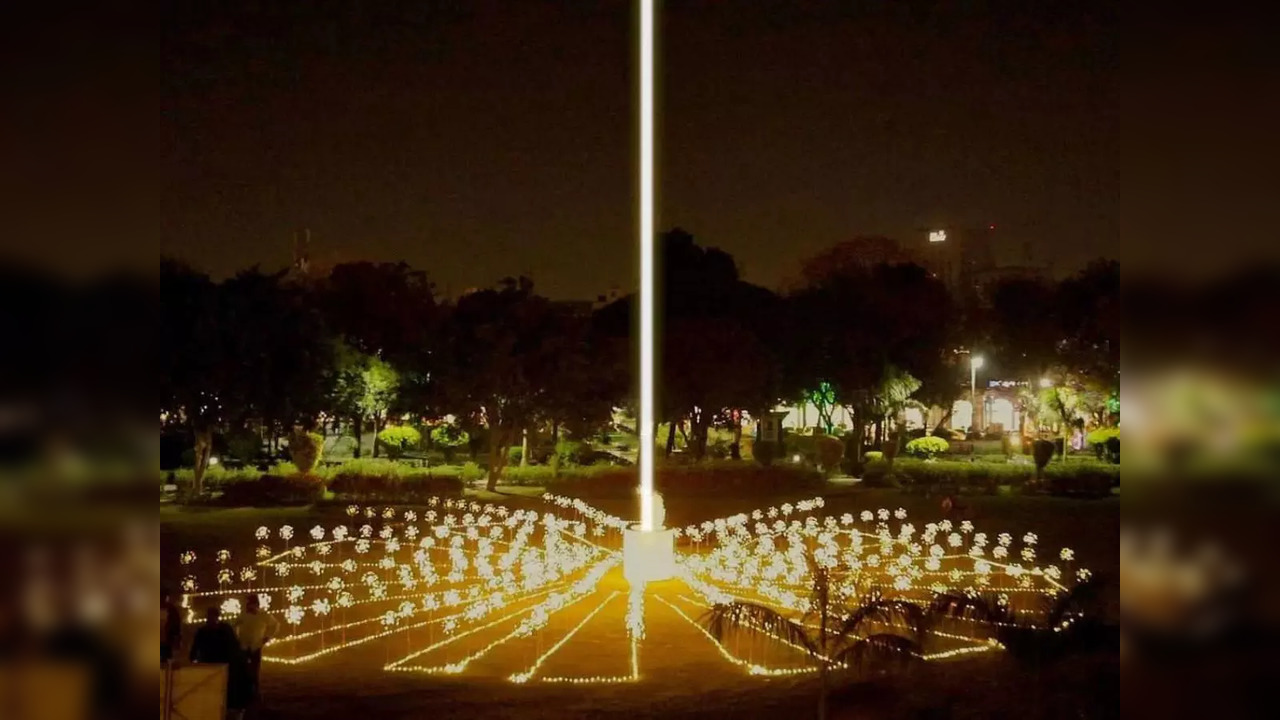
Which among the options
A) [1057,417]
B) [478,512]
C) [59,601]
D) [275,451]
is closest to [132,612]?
[59,601]

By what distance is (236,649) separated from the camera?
8250 mm

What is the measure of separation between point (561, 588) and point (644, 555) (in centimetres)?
121

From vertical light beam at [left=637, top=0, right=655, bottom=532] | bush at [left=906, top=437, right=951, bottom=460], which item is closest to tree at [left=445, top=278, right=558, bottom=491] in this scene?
vertical light beam at [left=637, top=0, right=655, bottom=532]

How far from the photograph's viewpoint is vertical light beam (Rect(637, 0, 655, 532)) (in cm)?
1302

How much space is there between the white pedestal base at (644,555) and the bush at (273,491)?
12271 mm

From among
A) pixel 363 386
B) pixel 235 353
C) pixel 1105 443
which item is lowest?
pixel 1105 443

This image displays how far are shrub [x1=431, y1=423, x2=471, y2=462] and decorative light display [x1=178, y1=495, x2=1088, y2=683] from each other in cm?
1611

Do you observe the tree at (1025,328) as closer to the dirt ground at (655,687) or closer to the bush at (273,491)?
the bush at (273,491)

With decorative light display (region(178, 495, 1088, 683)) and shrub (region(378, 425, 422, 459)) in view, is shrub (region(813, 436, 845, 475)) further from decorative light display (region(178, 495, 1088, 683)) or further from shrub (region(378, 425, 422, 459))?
shrub (region(378, 425, 422, 459))

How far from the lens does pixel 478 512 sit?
22.8m

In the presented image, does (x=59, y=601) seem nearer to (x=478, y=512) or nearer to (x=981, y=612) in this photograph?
(x=981, y=612)

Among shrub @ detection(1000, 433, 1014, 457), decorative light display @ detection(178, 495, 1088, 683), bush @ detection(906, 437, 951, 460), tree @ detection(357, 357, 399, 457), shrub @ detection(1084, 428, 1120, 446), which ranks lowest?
decorative light display @ detection(178, 495, 1088, 683)

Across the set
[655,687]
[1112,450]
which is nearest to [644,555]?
[655,687]

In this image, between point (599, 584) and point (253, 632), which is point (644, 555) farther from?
point (253, 632)
